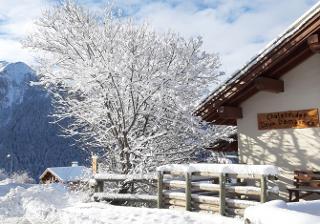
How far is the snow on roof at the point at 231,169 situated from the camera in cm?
837

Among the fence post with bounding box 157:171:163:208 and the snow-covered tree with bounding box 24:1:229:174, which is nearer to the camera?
the fence post with bounding box 157:171:163:208

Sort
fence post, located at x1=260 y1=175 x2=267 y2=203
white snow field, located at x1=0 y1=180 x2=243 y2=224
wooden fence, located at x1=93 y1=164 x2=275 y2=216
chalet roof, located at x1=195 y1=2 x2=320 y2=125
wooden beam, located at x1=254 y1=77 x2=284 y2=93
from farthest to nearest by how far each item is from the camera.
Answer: wooden beam, located at x1=254 y1=77 x2=284 y2=93
chalet roof, located at x1=195 y1=2 x2=320 y2=125
white snow field, located at x1=0 y1=180 x2=243 y2=224
wooden fence, located at x1=93 y1=164 x2=275 y2=216
fence post, located at x1=260 y1=175 x2=267 y2=203

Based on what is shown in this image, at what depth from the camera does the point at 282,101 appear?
11.1 meters

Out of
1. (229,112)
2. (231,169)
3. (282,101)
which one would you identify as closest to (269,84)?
(282,101)

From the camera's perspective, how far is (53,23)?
1384 centimetres

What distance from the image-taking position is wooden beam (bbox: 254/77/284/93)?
10664 mm

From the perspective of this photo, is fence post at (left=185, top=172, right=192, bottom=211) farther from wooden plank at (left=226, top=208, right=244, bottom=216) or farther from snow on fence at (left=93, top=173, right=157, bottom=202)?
snow on fence at (left=93, top=173, right=157, bottom=202)

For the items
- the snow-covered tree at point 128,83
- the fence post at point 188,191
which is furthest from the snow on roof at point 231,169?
the snow-covered tree at point 128,83

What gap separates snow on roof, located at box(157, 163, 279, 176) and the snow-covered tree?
7.74 feet


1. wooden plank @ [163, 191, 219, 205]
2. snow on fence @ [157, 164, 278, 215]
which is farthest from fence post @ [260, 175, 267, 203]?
wooden plank @ [163, 191, 219, 205]

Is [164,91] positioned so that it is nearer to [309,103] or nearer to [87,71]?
[87,71]

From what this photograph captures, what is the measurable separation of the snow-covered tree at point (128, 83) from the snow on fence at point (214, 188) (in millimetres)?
1931

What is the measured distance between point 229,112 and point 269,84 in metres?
1.48

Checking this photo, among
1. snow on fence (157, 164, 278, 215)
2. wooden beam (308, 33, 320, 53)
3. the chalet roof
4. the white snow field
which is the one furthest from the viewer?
the chalet roof
